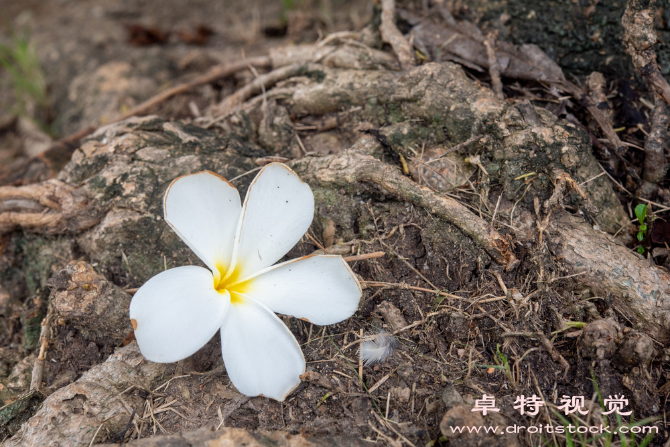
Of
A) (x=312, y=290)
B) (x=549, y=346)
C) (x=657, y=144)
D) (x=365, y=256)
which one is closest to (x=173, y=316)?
(x=312, y=290)

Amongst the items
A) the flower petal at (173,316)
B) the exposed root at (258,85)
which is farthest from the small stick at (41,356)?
the exposed root at (258,85)

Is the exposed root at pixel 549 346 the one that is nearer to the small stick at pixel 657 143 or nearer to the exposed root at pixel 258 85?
the small stick at pixel 657 143

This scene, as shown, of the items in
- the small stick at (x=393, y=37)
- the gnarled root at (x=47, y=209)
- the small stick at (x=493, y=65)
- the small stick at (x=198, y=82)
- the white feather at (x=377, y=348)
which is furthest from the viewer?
the small stick at (x=198, y=82)

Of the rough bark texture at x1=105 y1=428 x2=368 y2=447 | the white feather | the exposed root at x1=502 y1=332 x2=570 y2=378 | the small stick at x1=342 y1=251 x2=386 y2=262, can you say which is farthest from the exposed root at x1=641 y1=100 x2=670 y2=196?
the rough bark texture at x1=105 y1=428 x2=368 y2=447

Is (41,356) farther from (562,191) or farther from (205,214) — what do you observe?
(562,191)

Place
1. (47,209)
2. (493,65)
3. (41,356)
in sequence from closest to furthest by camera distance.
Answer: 1. (41,356)
2. (47,209)
3. (493,65)

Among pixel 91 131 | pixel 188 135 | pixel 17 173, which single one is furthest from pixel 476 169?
pixel 17 173

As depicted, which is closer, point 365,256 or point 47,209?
point 365,256

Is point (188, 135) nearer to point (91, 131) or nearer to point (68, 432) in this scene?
point (91, 131)
